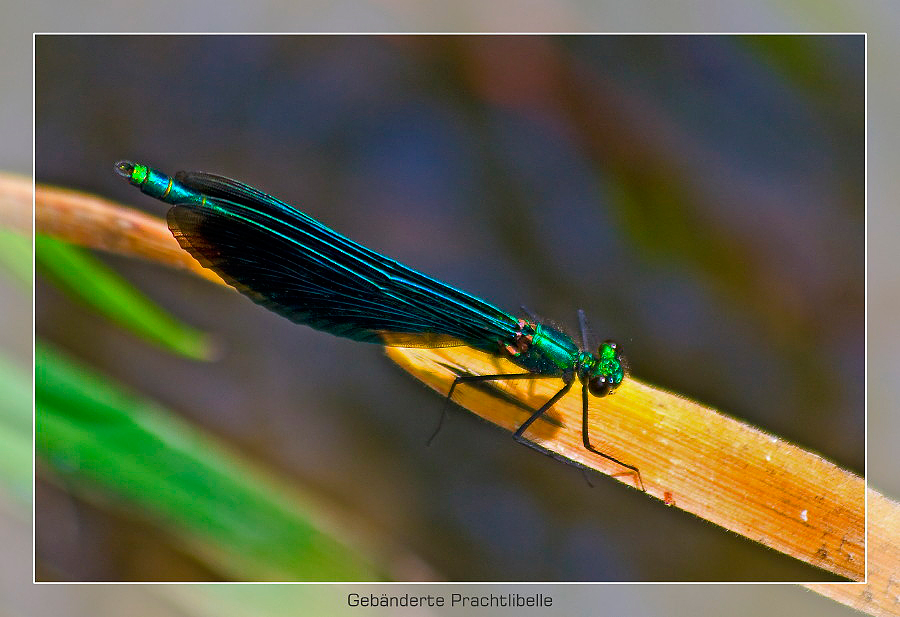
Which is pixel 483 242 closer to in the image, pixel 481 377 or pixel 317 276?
pixel 481 377

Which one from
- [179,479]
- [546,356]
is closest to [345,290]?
[546,356]

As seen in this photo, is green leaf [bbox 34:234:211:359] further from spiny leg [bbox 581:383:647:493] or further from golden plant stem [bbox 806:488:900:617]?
golden plant stem [bbox 806:488:900:617]

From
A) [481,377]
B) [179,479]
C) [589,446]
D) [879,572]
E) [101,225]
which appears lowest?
[179,479]

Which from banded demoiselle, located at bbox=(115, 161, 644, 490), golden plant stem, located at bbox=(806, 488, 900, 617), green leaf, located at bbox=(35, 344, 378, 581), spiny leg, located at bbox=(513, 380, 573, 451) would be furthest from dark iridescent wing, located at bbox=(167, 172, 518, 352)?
golden plant stem, located at bbox=(806, 488, 900, 617)

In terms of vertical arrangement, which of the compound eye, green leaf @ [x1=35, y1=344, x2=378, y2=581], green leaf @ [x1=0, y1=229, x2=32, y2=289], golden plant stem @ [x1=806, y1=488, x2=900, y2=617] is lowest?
green leaf @ [x1=35, y1=344, x2=378, y2=581]

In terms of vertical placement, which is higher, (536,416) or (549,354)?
(549,354)

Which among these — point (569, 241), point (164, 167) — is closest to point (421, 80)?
point (569, 241)

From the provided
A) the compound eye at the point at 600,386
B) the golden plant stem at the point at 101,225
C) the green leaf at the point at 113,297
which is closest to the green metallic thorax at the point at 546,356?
the compound eye at the point at 600,386
